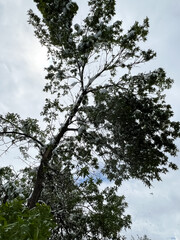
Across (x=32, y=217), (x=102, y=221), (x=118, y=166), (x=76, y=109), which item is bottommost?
(x=32, y=217)

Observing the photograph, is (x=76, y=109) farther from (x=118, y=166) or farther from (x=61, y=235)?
(x=61, y=235)

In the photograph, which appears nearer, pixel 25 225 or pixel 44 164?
A: pixel 25 225

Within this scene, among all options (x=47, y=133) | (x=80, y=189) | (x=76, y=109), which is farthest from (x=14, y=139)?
(x=80, y=189)

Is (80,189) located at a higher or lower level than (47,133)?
lower

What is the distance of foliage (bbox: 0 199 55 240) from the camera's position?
1675mm

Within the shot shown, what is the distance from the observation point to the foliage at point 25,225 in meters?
1.67

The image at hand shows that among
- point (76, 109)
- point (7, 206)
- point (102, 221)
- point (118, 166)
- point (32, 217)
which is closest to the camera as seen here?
point (32, 217)

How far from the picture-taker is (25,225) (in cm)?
170

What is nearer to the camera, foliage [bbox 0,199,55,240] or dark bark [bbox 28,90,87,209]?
foliage [bbox 0,199,55,240]

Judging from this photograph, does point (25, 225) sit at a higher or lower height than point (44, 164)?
lower

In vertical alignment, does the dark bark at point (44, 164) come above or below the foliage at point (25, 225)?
above

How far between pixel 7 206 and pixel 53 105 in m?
7.80

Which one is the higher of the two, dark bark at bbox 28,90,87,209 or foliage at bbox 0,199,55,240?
dark bark at bbox 28,90,87,209

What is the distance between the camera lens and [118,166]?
8.37m
